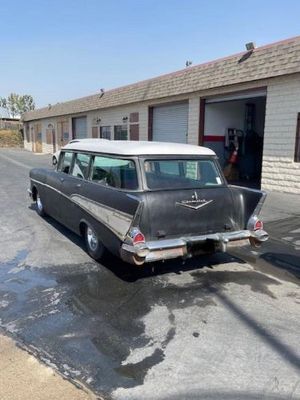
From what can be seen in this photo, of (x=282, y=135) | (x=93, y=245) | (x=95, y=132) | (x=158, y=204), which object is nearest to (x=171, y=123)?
(x=282, y=135)

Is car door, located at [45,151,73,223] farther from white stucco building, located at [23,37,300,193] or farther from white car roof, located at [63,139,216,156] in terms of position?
white stucco building, located at [23,37,300,193]

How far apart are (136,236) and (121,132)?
1660 centimetres

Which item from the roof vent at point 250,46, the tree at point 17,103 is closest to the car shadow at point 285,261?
the roof vent at point 250,46

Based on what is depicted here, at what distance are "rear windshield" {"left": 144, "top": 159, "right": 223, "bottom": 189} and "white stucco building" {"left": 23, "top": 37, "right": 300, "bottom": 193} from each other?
21.1ft

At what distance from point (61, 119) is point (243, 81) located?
1978cm

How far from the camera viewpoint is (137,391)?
279 cm

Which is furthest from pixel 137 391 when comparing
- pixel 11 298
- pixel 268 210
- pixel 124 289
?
pixel 268 210

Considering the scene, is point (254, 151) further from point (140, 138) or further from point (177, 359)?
point (177, 359)

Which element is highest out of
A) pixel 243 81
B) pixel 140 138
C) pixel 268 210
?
pixel 243 81

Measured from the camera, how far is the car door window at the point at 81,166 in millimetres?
6025

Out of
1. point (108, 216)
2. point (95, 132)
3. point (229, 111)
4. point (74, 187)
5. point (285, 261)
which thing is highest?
point (229, 111)

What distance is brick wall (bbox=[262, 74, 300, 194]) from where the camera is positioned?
1102 centimetres

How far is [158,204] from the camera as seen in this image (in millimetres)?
4691

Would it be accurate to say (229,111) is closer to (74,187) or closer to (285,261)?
(285,261)
